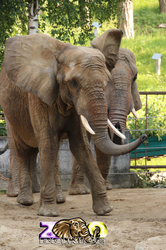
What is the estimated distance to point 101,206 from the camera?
5.32m

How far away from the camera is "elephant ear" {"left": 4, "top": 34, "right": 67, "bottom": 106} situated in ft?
16.5

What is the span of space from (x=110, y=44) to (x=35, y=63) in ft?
4.13

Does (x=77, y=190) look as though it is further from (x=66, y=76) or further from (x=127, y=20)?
(x=127, y=20)

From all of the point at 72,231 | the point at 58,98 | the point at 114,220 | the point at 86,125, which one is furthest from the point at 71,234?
the point at 58,98

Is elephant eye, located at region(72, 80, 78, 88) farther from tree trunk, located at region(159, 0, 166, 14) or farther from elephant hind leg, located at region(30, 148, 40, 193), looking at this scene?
tree trunk, located at region(159, 0, 166, 14)

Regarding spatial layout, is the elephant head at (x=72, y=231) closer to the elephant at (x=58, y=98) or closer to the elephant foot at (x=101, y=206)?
the elephant at (x=58, y=98)

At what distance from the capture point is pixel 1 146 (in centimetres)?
859

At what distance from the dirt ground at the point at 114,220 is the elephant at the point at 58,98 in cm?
35

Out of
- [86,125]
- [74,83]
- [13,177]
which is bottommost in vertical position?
[13,177]

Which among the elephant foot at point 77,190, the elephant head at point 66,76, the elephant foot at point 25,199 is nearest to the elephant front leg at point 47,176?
the elephant head at point 66,76

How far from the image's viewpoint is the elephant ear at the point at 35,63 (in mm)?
5035

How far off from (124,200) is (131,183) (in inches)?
69.1

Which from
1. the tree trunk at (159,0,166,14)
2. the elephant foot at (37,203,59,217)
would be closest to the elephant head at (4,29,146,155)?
the elephant foot at (37,203,59,217)

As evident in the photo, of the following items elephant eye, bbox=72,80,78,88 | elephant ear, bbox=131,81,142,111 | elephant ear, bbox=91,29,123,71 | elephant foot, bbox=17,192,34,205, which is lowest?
elephant foot, bbox=17,192,34,205
